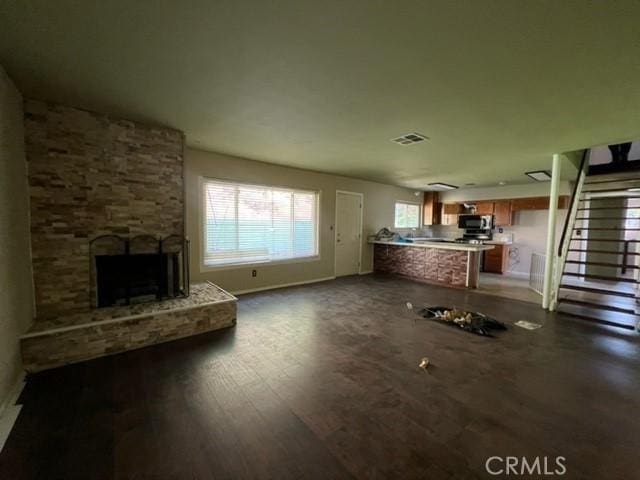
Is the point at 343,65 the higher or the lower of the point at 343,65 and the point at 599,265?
the higher

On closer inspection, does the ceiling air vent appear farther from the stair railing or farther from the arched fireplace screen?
the arched fireplace screen

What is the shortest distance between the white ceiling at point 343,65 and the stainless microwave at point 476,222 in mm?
4108

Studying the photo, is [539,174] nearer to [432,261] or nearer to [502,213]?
[502,213]

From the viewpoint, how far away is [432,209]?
870 centimetres

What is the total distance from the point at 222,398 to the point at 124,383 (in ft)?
2.93

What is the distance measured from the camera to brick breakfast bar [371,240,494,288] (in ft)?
18.4

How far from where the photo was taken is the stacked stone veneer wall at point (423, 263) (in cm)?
575

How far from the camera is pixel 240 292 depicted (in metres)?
4.82

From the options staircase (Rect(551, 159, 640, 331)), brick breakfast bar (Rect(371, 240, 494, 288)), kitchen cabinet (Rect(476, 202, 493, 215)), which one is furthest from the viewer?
kitchen cabinet (Rect(476, 202, 493, 215))

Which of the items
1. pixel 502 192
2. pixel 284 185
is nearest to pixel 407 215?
pixel 502 192

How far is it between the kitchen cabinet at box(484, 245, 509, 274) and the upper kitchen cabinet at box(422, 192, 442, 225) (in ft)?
6.32

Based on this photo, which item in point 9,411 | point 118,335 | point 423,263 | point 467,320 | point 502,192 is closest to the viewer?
point 9,411

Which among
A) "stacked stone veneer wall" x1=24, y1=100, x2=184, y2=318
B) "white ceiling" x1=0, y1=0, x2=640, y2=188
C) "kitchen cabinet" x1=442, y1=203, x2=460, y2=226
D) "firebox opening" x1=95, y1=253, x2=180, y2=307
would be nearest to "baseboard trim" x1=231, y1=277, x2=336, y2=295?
"firebox opening" x1=95, y1=253, x2=180, y2=307

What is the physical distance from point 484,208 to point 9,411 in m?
9.43
